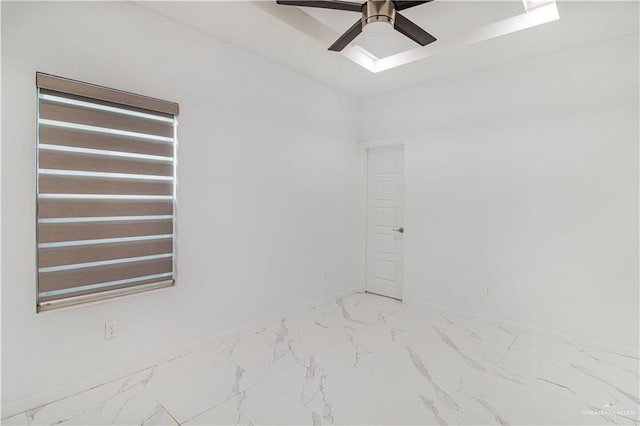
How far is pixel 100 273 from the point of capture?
2352 mm

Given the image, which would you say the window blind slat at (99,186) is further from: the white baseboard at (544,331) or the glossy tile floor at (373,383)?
the white baseboard at (544,331)

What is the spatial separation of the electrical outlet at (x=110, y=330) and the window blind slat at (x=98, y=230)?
64cm

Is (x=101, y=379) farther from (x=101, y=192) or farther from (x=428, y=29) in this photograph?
(x=428, y=29)

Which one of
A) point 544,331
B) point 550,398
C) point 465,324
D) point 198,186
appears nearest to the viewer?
point 550,398

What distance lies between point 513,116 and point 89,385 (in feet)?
14.5

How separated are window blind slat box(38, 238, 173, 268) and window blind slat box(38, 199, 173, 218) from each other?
0.22 m

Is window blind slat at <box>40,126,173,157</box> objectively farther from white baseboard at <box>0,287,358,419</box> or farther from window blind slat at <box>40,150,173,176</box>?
white baseboard at <box>0,287,358,419</box>

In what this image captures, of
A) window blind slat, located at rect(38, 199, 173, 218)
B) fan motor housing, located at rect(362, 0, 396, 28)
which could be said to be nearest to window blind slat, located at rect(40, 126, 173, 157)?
window blind slat, located at rect(38, 199, 173, 218)

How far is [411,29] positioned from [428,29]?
74cm

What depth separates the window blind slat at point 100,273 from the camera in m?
2.14

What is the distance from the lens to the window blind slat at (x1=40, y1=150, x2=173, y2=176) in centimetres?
212

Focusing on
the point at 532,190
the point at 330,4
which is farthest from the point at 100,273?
the point at 532,190

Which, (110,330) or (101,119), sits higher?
(101,119)

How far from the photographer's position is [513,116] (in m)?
3.47
